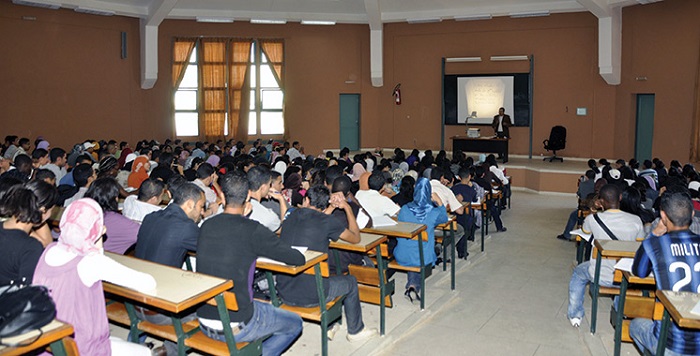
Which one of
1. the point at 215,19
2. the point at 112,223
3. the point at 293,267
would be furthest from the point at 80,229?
the point at 215,19

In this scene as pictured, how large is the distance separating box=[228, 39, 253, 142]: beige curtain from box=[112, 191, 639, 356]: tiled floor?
994 centimetres

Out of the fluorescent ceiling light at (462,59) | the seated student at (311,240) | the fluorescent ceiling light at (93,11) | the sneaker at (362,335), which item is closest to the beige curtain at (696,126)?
the fluorescent ceiling light at (462,59)

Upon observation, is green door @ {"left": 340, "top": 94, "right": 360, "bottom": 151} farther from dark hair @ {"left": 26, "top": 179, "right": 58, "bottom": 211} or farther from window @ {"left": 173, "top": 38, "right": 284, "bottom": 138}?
dark hair @ {"left": 26, "top": 179, "right": 58, "bottom": 211}

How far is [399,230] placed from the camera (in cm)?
505

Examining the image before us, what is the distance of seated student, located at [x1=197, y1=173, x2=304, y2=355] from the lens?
353 cm

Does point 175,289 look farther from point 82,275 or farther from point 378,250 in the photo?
point 378,250

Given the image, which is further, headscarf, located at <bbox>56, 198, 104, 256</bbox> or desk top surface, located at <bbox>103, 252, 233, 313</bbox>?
desk top surface, located at <bbox>103, 252, 233, 313</bbox>

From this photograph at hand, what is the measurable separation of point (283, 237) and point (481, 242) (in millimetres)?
4266

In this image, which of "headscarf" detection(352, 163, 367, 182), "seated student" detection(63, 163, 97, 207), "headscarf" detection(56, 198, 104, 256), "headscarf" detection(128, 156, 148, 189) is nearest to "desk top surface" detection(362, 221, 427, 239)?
"headscarf" detection(56, 198, 104, 256)

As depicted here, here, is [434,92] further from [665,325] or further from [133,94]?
[665,325]

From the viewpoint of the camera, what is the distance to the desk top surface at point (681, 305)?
3068mm

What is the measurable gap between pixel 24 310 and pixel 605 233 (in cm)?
428

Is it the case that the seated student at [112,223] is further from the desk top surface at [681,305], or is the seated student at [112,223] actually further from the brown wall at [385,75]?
the brown wall at [385,75]

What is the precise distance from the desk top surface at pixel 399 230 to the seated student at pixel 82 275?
2400 mm
